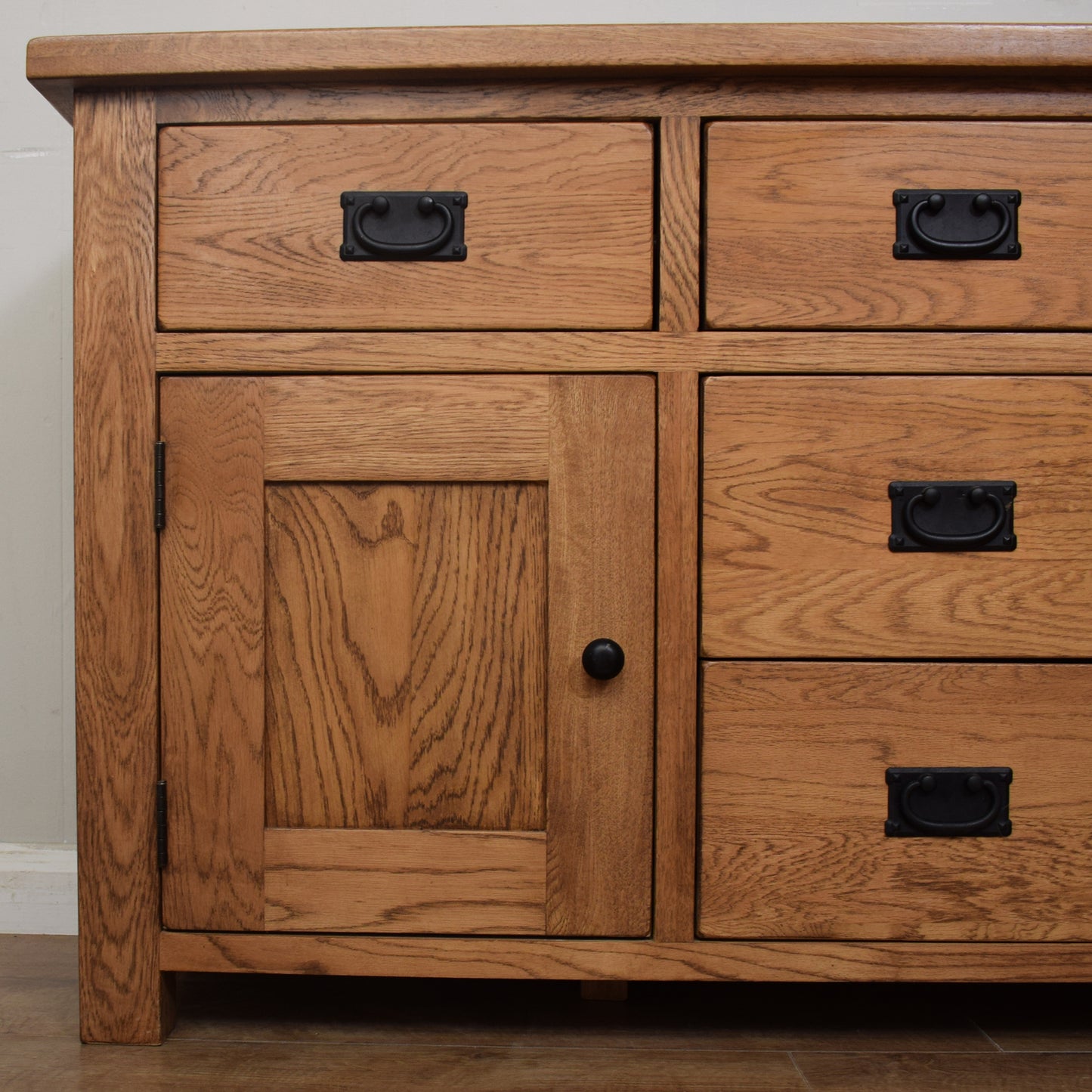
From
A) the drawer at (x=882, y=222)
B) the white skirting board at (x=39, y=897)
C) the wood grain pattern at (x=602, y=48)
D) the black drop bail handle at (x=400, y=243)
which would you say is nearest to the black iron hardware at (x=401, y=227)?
the black drop bail handle at (x=400, y=243)

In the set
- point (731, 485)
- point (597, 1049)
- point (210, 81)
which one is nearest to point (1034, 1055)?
point (597, 1049)

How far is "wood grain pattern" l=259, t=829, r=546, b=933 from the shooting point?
0.77 meters

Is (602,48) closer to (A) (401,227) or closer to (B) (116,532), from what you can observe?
(A) (401,227)

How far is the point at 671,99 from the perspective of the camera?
2.46ft

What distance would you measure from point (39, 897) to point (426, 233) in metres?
0.91

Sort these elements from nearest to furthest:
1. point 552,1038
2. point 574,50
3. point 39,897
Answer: point 574,50, point 552,1038, point 39,897

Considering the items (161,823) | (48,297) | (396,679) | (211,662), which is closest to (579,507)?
(396,679)

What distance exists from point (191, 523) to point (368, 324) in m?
0.23

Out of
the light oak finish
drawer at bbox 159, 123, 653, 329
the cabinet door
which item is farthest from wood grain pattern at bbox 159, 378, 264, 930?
the light oak finish

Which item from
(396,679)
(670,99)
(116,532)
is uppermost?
(670,99)

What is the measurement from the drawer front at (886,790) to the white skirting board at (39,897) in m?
0.80

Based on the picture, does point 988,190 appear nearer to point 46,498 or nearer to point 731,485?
point 731,485

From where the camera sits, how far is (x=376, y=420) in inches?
29.8

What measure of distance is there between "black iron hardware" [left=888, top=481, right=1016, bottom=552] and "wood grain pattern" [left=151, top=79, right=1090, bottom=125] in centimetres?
31
